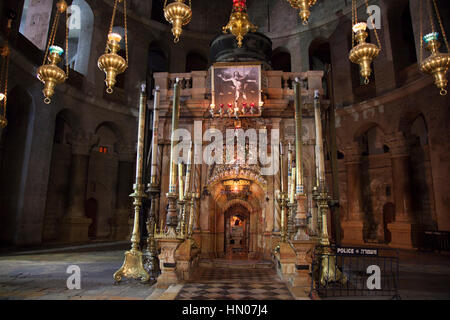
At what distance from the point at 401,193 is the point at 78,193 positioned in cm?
1706

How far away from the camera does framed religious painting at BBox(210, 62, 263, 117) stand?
474 inches

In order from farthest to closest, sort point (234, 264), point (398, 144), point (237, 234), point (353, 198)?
point (353, 198)
point (237, 234)
point (398, 144)
point (234, 264)

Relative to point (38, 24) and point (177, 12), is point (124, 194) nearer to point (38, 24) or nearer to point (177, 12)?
point (38, 24)

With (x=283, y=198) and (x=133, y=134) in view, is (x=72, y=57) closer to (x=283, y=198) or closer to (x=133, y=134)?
(x=133, y=134)

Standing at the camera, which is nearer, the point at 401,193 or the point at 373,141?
the point at 401,193

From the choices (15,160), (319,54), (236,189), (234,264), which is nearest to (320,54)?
(319,54)

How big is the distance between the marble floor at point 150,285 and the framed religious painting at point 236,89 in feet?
19.4

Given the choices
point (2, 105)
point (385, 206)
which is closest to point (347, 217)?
point (385, 206)

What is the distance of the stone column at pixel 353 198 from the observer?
1706 centimetres

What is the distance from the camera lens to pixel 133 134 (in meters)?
19.2

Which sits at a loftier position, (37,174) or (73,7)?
(73,7)

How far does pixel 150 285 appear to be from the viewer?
6535 millimetres
